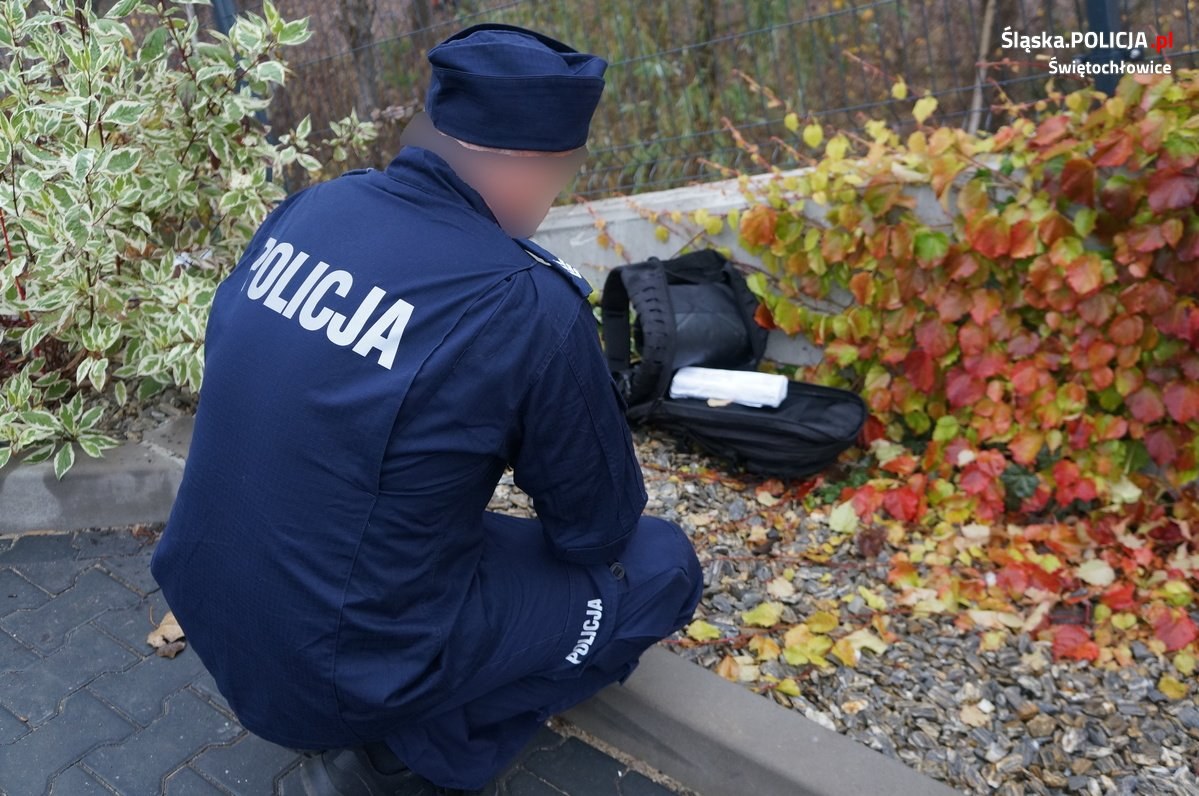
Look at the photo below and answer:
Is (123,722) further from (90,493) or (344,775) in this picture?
(90,493)

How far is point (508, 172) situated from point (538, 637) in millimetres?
895

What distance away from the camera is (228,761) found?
2.13m

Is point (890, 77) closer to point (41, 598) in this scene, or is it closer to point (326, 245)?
point (326, 245)

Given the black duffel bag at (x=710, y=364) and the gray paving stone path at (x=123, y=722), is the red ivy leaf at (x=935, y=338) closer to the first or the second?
the black duffel bag at (x=710, y=364)

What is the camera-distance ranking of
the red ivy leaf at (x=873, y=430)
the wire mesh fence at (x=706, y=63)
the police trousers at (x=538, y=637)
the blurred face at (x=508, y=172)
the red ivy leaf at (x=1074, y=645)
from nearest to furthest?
the blurred face at (x=508, y=172) < the police trousers at (x=538, y=637) < the red ivy leaf at (x=1074, y=645) < the red ivy leaf at (x=873, y=430) < the wire mesh fence at (x=706, y=63)

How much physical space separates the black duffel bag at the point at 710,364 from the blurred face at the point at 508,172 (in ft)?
4.86

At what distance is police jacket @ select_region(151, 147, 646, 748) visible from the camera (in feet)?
4.85

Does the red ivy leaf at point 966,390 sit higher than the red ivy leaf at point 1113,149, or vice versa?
the red ivy leaf at point 1113,149

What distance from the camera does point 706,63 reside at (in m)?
3.95

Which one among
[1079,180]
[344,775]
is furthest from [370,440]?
[1079,180]

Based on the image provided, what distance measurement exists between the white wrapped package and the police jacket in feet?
5.05

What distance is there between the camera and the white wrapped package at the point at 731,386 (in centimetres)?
316

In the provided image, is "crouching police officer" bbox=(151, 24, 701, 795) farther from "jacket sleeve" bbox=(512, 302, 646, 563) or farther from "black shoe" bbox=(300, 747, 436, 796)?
"black shoe" bbox=(300, 747, 436, 796)

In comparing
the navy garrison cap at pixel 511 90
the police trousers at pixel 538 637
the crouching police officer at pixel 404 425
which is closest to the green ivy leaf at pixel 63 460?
the crouching police officer at pixel 404 425
